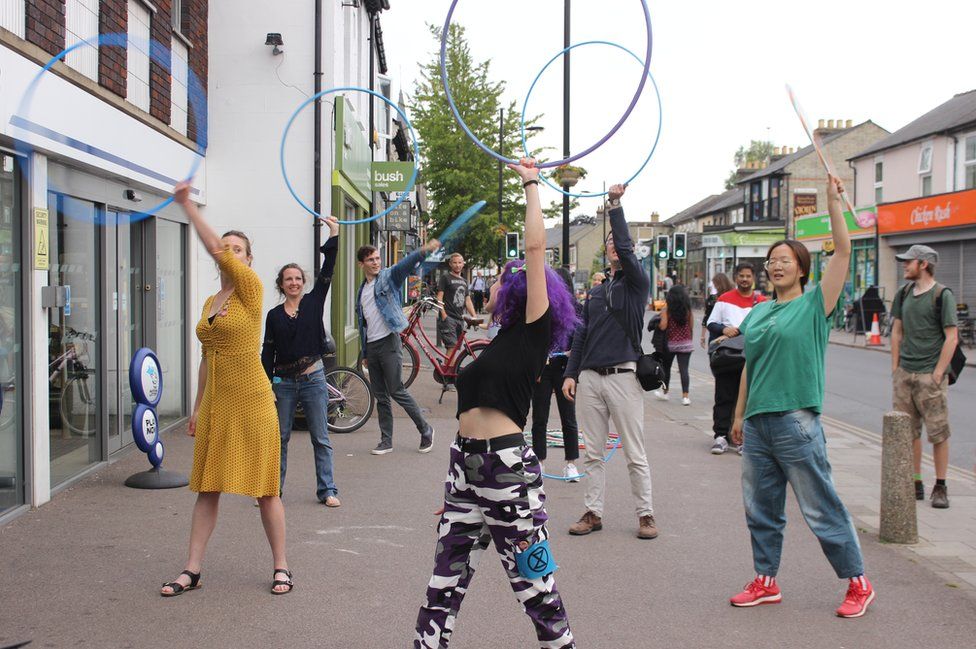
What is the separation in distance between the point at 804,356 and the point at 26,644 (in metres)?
3.92

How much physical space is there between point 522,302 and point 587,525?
3001mm

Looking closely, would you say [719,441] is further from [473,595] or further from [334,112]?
[334,112]

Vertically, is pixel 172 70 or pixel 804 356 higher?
pixel 172 70

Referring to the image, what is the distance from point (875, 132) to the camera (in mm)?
52781

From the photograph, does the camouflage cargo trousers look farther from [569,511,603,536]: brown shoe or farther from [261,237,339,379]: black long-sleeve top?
[261,237,339,379]: black long-sleeve top

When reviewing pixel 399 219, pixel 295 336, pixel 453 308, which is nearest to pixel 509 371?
pixel 295 336

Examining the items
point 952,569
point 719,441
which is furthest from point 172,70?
point 952,569

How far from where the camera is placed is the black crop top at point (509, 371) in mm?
3549

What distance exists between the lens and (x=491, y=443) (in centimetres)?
350

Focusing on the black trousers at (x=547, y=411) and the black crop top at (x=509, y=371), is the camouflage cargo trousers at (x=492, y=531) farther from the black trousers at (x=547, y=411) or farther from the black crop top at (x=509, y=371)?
the black trousers at (x=547, y=411)

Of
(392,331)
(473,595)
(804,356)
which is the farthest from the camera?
(392,331)

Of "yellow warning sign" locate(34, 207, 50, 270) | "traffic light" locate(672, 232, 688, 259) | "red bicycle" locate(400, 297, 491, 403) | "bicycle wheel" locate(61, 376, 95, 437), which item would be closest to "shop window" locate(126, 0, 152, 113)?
"yellow warning sign" locate(34, 207, 50, 270)

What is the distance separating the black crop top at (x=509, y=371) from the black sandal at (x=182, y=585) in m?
2.21

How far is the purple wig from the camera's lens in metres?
3.66
